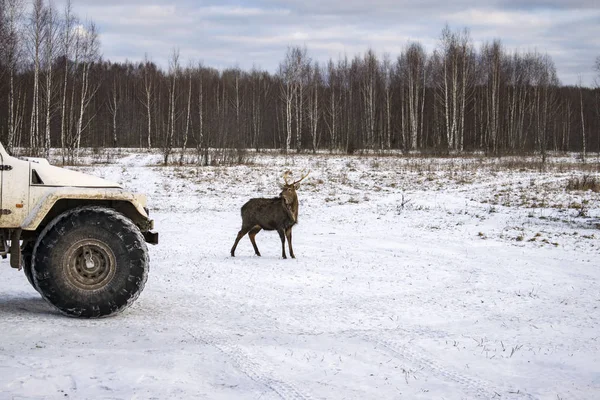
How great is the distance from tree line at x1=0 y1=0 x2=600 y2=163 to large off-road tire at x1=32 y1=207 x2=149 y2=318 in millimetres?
29954

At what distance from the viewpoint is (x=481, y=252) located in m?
12.7

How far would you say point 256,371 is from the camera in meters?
5.20

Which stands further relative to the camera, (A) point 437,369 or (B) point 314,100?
(B) point 314,100

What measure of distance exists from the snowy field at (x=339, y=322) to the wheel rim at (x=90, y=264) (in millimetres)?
432

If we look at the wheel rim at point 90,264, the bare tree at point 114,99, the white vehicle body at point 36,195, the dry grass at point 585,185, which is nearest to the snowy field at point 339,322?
the wheel rim at point 90,264

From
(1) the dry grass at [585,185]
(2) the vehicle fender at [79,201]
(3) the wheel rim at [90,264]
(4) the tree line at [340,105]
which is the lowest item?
(3) the wheel rim at [90,264]

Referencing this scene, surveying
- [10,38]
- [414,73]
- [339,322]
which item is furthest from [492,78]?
[339,322]

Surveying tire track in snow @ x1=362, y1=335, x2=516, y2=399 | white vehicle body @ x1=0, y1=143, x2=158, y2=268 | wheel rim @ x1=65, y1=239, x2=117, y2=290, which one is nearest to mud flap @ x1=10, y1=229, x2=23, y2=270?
white vehicle body @ x1=0, y1=143, x2=158, y2=268

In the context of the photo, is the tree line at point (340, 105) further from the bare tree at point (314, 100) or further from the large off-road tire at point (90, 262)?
the large off-road tire at point (90, 262)

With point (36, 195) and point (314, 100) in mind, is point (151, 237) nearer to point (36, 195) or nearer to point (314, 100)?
point (36, 195)

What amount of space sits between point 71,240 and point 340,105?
2317 inches

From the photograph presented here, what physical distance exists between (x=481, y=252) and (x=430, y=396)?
8411mm

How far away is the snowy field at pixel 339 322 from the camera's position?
16.2 ft

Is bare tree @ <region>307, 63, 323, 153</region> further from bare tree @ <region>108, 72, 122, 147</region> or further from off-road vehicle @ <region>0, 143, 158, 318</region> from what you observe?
off-road vehicle @ <region>0, 143, 158, 318</region>
